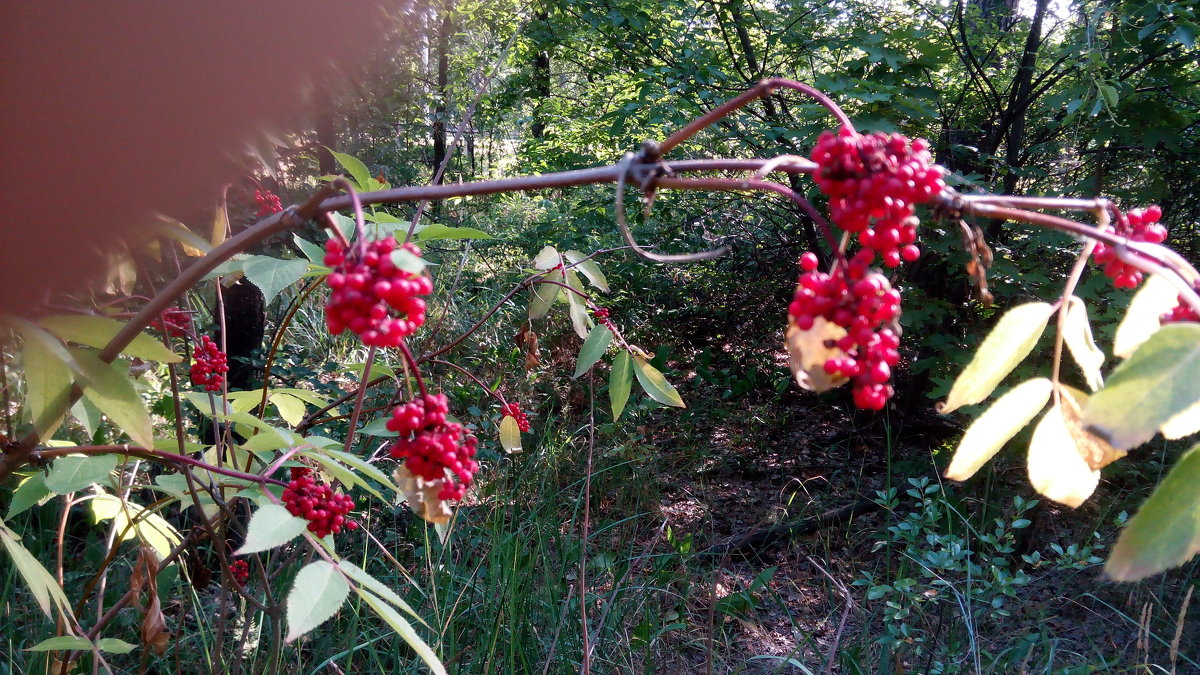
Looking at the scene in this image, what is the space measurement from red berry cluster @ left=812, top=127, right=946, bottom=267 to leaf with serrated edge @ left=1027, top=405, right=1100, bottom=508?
0.26 meters

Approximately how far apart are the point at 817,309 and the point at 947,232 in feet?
10.0

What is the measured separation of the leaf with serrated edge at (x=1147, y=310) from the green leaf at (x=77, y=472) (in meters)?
1.29

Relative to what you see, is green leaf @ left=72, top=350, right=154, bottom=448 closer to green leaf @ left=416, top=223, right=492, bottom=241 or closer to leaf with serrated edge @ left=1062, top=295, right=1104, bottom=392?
green leaf @ left=416, top=223, right=492, bottom=241

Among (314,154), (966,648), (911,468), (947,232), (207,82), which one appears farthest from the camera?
(911,468)

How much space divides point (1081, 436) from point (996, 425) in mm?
65

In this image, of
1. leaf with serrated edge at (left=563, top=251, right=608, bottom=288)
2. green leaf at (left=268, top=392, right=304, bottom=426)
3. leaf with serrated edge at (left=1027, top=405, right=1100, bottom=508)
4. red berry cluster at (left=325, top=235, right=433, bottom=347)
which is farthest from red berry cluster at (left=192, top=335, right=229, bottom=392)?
leaf with serrated edge at (left=1027, top=405, right=1100, bottom=508)

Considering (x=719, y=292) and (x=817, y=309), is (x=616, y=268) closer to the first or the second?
(x=719, y=292)

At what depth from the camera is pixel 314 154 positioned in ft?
9.62

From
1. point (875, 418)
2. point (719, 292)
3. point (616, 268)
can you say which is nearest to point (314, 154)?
point (616, 268)

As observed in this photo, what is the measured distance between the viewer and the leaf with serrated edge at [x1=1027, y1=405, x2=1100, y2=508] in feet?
2.10

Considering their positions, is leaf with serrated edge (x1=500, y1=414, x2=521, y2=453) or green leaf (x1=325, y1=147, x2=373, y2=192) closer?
green leaf (x1=325, y1=147, x2=373, y2=192)

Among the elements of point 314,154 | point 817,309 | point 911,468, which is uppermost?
point 817,309

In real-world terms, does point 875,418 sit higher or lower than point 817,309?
lower

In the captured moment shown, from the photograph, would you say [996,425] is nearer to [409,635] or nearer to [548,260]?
[409,635]
